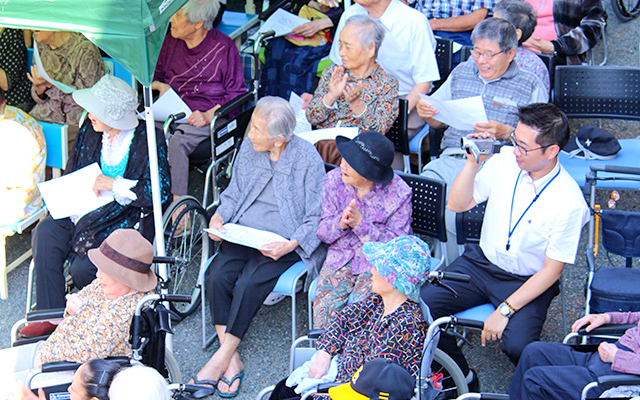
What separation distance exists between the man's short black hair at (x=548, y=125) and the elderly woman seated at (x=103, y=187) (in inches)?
86.2

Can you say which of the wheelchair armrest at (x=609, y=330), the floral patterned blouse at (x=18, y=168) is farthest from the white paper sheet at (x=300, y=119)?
the wheelchair armrest at (x=609, y=330)

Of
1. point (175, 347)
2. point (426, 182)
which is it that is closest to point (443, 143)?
point (426, 182)

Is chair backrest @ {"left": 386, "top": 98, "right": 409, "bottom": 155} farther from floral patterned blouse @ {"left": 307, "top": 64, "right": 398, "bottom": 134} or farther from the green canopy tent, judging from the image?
Answer: the green canopy tent

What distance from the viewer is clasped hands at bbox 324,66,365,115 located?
4.44m

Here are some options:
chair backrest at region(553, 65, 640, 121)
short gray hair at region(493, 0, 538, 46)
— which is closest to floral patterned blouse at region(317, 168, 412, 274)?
short gray hair at region(493, 0, 538, 46)

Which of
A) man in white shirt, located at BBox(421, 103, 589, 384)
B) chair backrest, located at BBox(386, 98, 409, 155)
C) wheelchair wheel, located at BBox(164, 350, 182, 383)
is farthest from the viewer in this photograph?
chair backrest, located at BBox(386, 98, 409, 155)

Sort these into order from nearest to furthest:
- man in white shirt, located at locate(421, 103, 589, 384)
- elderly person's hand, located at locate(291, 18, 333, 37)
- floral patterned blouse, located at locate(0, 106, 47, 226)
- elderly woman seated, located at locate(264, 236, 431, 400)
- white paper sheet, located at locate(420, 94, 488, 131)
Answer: elderly woman seated, located at locate(264, 236, 431, 400), man in white shirt, located at locate(421, 103, 589, 384), white paper sheet, located at locate(420, 94, 488, 131), floral patterned blouse, located at locate(0, 106, 47, 226), elderly person's hand, located at locate(291, 18, 333, 37)

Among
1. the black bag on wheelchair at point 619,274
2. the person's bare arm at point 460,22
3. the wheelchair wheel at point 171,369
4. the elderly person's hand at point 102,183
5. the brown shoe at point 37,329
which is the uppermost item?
the person's bare arm at point 460,22

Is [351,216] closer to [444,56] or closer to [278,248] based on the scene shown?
[278,248]

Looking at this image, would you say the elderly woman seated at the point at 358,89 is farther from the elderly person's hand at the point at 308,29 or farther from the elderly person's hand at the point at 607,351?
the elderly person's hand at the point at 607,351

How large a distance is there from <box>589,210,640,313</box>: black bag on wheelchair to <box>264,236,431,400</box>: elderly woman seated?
2.93 feet

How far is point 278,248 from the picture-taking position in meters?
3.99

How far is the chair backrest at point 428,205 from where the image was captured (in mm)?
3869

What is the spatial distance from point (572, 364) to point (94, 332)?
217cm
